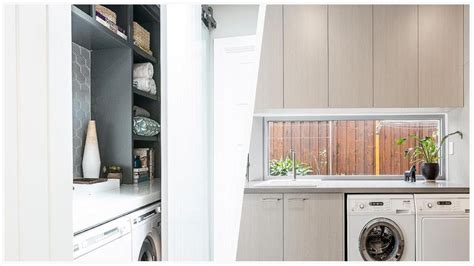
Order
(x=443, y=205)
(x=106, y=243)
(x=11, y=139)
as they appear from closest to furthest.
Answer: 1. (x=11, y=139)
2. (x=106, y=243)
3. (x=443, y=205)

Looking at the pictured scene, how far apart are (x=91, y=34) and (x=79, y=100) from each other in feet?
1.43

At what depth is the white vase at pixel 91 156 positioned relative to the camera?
2273 millimetres

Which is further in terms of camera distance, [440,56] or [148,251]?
[440,56]

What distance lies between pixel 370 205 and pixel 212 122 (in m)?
1.30

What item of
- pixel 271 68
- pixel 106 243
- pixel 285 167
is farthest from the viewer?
pixel 285 167

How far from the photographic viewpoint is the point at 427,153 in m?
3.00

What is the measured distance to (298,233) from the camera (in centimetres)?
270

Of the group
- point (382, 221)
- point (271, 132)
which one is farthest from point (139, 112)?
point (382, 221)

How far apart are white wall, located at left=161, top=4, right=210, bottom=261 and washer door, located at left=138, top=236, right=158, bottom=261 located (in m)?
0.13

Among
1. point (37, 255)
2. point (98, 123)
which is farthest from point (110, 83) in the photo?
point (37, 255)

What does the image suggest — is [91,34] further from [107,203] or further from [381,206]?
[381,206]

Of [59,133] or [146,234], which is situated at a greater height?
[59,133]

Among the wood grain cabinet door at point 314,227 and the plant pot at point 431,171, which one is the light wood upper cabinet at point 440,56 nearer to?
the plant pot at point 431,171

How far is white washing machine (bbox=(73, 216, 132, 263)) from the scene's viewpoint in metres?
1.34
